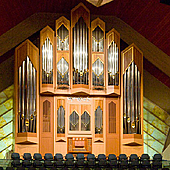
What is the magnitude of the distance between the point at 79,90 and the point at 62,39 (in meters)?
1.98

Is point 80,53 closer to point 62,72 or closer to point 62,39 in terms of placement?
point 62,39

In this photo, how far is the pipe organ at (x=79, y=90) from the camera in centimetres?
1496

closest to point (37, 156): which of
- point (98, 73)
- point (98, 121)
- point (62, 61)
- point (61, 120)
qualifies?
point (61, 120)

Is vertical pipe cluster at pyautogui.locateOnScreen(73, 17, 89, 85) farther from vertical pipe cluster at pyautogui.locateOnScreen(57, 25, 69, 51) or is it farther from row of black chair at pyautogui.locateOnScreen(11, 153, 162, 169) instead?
row of black chair at pyautogui.locateOnScreen(11, 153, 162, 169)

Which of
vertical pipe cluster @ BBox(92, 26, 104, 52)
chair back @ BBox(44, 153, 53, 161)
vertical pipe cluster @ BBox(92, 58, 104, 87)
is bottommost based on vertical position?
chair back @ BBox(44, 153, 53, 161)

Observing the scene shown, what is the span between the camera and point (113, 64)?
15.5 meters

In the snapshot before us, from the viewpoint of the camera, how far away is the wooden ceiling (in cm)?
1427

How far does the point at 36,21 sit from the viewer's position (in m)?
16.4

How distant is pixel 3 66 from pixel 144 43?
538 cm

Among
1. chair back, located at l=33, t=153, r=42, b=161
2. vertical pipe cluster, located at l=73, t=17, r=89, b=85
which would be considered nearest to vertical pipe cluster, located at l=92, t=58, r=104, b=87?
vertical pipe cluster, located at l=73, t=17, r=89, b=85

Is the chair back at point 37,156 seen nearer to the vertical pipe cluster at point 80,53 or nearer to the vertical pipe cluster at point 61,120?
the vertical pipe cluster at point 61,120

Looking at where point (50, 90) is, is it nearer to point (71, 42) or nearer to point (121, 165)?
point (71, 42)

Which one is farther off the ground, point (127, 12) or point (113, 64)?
point (127, 12)

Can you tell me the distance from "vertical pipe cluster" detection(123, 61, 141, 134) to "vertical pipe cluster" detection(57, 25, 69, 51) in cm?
236
